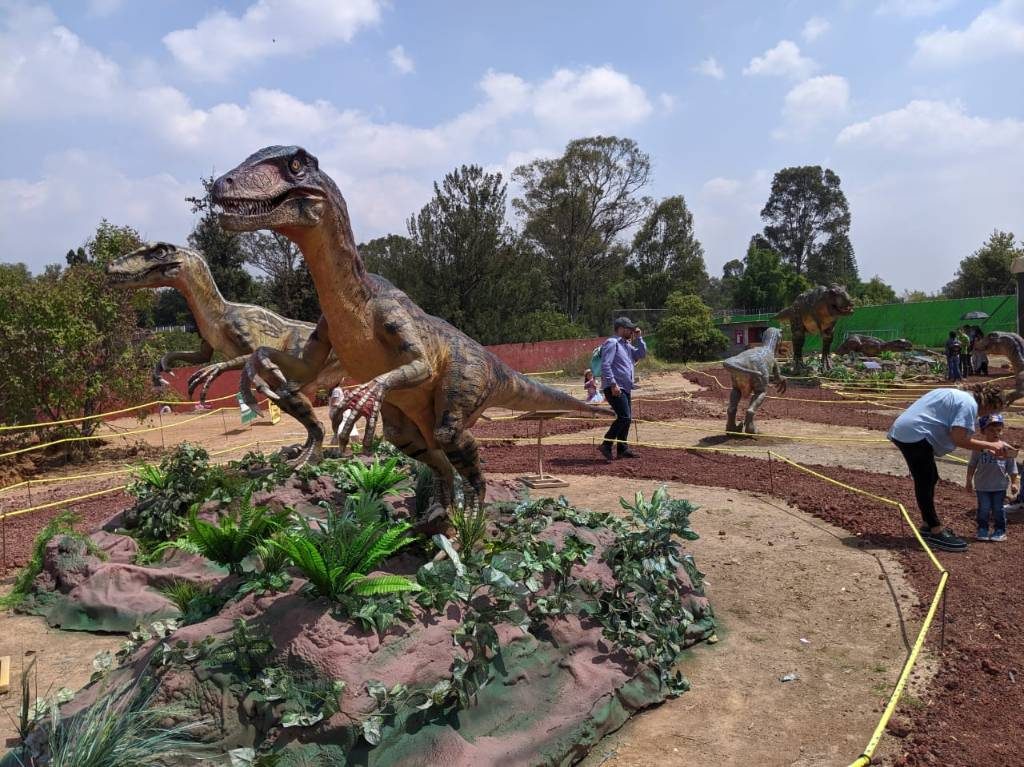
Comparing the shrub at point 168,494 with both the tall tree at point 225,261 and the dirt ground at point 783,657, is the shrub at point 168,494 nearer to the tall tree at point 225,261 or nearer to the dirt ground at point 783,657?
the dirt ground at point 783,657

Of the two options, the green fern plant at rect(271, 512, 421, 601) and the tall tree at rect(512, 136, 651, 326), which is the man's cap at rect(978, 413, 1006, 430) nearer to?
the green fern plant at rect(271, 512, 421, 601)

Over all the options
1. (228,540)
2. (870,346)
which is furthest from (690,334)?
(228,540)

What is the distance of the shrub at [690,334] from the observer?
27328mm

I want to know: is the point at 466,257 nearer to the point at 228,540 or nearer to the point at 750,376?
the point at 750,376

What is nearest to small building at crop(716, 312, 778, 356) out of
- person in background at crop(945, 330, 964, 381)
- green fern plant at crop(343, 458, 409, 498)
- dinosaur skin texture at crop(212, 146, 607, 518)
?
person in background at crop(945, 330, 964, 381)

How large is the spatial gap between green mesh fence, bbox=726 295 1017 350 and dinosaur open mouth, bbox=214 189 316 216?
83.7ft

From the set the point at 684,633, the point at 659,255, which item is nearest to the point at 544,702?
the point at 684,633

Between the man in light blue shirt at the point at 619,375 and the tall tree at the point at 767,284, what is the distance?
34.9 meters

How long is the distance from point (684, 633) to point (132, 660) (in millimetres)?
2687

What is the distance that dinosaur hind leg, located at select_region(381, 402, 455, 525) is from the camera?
13.8ft

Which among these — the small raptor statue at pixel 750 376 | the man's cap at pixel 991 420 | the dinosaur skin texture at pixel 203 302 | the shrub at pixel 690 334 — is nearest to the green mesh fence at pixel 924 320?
the shrub at pixel 690 334

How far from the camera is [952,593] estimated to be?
4.08 m

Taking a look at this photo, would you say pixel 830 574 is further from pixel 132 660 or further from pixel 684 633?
pixel 132 660

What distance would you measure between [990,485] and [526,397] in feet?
11.3
